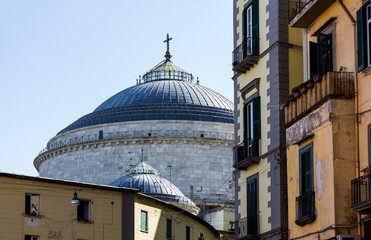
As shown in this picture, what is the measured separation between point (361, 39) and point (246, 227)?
9.14 m

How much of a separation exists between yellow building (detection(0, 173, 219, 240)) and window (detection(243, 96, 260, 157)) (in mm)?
11032

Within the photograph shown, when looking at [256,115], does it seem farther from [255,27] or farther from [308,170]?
[308,170]

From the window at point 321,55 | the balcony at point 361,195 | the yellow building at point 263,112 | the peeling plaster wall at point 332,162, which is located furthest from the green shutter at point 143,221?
the balcony at point 361,195

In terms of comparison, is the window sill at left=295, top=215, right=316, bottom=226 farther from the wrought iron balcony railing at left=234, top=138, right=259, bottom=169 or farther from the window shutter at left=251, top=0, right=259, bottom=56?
the window shutter at left=251, top=0, right=259, bottom=56

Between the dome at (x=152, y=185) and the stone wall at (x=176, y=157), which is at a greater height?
the stone wall at (x=176, y=157)

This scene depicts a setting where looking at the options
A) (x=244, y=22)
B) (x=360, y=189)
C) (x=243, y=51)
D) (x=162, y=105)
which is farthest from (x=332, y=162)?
(x=162, y=105)

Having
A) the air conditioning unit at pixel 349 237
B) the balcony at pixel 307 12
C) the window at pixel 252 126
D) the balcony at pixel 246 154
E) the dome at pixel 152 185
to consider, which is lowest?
the air conditioning unit at pixel 349 237

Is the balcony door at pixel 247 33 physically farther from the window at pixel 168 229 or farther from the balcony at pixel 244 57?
the window at pixel 168 229

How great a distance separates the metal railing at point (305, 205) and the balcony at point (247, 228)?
4740mm

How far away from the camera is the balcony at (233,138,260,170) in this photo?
30.0 m

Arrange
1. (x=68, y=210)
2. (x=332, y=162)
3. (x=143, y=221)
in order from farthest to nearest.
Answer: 1. (x=143, y=221)
2. (x=68, y=210)
3. (x=332, y=162)

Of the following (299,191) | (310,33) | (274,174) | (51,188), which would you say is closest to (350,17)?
(310,33)

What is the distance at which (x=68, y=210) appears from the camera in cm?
4309

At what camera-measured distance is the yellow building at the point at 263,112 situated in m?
28.6
